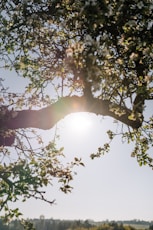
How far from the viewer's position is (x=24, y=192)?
31.6 feet

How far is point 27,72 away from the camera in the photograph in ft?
49.4

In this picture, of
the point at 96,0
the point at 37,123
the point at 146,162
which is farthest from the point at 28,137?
the point at 96,0

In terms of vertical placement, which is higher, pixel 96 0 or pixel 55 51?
pixel 55 51

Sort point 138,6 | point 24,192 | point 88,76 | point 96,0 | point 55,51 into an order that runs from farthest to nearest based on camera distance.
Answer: point 55,51, point 24,192, point 138,6, point 96,0, point 88,76

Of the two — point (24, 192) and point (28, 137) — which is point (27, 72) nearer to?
point (28, 137)

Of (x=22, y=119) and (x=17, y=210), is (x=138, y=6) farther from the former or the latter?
(x=17, y=210)

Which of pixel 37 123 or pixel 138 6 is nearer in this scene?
pixel 138 6

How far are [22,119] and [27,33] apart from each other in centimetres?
508

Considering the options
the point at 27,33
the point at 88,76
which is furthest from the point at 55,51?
the point at 88,76

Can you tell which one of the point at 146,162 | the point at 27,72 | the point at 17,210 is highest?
the point at 27,72

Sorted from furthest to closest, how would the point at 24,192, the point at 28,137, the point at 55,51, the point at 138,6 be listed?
the point at 55,51, the point at 28,137, the point at 24,192, the point at 138,6

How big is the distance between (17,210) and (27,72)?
21.9ft

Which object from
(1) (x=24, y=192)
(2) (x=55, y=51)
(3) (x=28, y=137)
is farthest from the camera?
(2) (x=55, y=51)

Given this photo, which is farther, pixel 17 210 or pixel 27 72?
pixel 27 72
